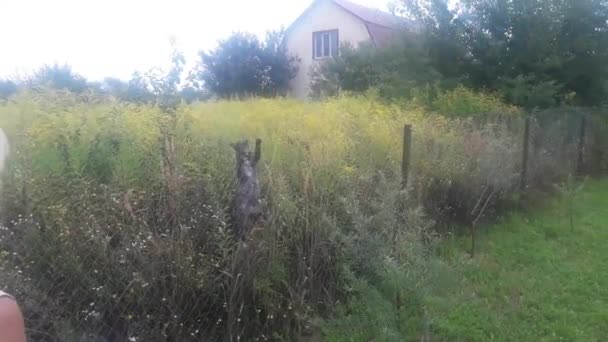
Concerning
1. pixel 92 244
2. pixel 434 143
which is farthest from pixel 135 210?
pixel 434 143

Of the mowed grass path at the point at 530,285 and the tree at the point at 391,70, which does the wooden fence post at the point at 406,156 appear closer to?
the mowed grass path at the point at 530,285

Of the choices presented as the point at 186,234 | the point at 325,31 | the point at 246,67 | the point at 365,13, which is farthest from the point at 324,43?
the point at 186,234

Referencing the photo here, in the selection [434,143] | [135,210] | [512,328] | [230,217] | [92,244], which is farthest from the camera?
[434,143]

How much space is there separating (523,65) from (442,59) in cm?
177

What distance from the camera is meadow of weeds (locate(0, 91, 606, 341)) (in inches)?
137

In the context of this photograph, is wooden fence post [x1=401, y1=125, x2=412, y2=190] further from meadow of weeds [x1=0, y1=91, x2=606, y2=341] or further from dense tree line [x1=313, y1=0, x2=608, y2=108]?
dense tree line [x1=313, y1=0, x2=608, y2=108]

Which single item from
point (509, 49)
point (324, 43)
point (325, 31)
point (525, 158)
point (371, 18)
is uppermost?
point (371, 18)

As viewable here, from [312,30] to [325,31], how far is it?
0.92m

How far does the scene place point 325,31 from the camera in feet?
91.5

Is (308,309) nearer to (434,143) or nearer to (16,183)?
(16,183)

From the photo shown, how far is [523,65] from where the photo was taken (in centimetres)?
1260

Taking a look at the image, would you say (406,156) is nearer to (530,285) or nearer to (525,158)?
(530,285)

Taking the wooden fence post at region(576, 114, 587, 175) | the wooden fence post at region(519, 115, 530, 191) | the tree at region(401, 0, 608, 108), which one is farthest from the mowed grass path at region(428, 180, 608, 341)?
the tree at region(401, 0, 608, 108)

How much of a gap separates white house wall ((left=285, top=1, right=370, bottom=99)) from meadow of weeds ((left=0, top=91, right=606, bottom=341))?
21.8 m
